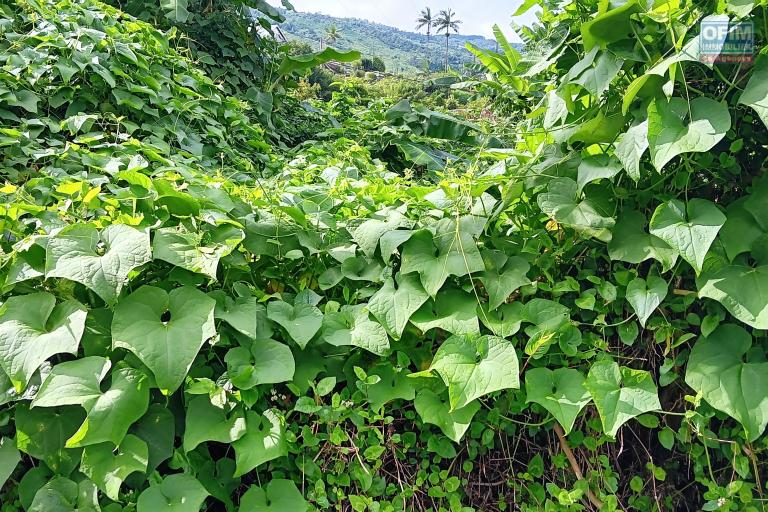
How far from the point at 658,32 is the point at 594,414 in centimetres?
90

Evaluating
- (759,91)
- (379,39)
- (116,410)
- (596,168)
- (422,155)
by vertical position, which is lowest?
(379,39)

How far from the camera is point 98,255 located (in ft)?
3.83

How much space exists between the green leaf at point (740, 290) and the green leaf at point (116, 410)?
3.98 ft

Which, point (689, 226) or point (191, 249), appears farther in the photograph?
point (191, 249)

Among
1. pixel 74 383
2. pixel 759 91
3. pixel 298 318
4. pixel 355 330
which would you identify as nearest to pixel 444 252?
pixel 355 330

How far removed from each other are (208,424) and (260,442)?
123 mm

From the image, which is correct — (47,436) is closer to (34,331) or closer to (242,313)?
(34,331)

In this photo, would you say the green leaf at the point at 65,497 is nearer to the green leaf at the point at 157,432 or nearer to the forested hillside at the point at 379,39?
the green leaf at the point at 157,432

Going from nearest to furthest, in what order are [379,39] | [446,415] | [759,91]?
[759,91] → [446,415] → [379,39]

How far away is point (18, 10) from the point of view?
10.2 ft

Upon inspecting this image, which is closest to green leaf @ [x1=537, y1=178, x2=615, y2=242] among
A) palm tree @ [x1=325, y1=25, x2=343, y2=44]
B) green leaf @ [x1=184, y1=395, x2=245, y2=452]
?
green leaf @ [x1=184, y1=395, x2=245, y2=452]

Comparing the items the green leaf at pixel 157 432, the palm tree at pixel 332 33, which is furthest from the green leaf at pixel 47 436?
the palm tree at pixel 332 33

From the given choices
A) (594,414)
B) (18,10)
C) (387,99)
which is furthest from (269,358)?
(387,99)

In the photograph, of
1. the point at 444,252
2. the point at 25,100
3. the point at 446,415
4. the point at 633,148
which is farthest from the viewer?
the point at 25,100
